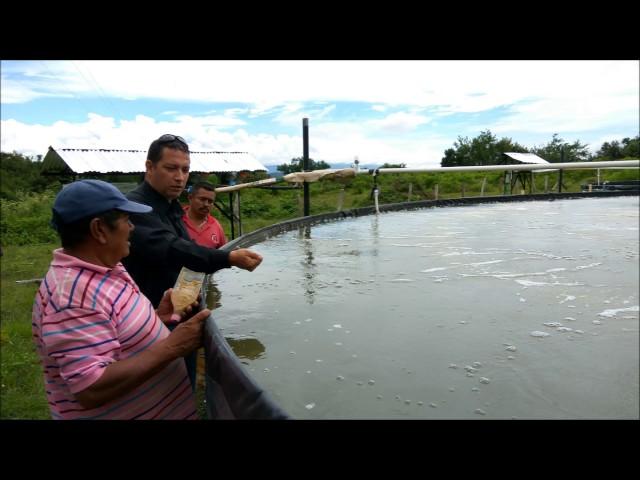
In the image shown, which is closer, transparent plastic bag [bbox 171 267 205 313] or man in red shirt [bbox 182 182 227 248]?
transparent plastic bag [bbox 171 267 205 313]

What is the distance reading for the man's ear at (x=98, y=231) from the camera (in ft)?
3.93

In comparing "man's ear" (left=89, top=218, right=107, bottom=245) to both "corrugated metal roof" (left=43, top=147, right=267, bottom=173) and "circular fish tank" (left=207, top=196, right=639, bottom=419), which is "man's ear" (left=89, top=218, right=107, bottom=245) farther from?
"corrugated metal roof" (left=43, top=147, right=267, bottom=173)

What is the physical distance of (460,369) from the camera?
195 cm

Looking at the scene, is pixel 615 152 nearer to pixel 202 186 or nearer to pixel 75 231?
pixel 202 186

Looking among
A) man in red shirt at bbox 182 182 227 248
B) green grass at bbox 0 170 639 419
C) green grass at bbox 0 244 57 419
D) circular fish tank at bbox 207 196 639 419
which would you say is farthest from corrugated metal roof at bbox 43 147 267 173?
man in red shirt at bbox 182 182 227 248

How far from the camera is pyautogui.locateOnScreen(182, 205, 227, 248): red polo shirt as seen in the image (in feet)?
10.1

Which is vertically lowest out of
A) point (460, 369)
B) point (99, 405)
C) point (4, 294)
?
point (4, 294)

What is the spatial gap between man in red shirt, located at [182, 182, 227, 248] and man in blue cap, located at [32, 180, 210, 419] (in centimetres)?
179

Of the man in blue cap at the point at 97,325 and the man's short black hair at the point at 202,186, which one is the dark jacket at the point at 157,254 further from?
the man's short black hair at the point at 202,186

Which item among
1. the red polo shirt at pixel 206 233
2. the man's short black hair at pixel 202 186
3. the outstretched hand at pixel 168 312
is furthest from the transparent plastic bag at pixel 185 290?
the man's short black hair at pixel 202 186

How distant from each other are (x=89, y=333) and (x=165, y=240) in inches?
28.8
